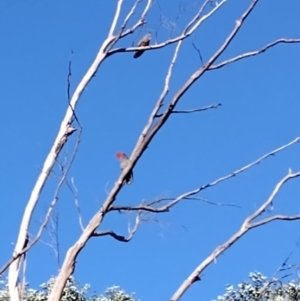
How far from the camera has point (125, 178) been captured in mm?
4137

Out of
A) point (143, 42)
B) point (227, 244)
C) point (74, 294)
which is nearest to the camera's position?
point (227, 244)

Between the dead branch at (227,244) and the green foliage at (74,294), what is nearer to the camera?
the dead branch at (227,244)

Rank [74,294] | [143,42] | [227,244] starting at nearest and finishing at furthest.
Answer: [227,244] → [143,42] → [74,294]

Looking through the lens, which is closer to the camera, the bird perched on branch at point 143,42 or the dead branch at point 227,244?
the dead branch at point 227,244

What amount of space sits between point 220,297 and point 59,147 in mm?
7278

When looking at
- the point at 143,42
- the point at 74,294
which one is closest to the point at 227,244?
the point at 143,42

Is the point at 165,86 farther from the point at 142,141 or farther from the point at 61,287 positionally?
the point at 61,287

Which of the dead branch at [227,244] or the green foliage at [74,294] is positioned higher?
the green foliage at [74,294]

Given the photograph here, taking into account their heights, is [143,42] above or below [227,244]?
above

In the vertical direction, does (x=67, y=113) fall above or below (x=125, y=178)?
above

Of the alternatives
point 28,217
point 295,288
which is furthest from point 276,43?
point 295,288

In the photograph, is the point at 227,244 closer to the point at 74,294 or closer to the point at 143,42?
the point at 143,42

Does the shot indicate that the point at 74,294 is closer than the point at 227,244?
No

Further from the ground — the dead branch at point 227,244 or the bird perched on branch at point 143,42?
the bird perched on branch at point 143,42
